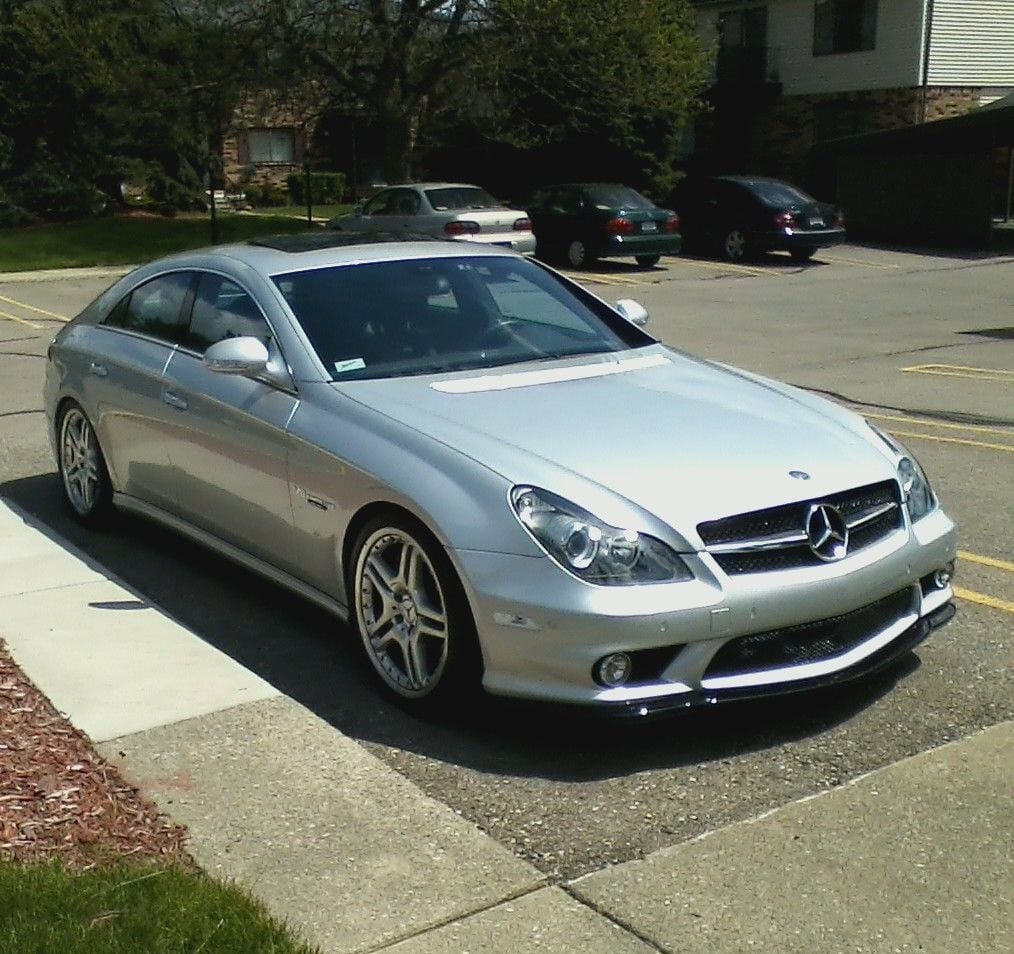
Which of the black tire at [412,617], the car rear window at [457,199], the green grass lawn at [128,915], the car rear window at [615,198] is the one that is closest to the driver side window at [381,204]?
the car rear window at [457,199]

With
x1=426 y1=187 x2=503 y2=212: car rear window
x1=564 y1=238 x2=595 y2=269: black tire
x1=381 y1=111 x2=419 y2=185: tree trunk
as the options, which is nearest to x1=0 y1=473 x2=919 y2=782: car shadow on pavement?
x1=426 y1=187 x2=503 y2=212: car rear window

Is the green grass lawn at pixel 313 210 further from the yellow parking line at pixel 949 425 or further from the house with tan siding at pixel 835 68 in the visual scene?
the yellow parking line at pixel 949 425

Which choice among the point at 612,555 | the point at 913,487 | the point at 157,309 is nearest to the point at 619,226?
the point at 157,309

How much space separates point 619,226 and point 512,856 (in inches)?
896

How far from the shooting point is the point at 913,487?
5.11 meters

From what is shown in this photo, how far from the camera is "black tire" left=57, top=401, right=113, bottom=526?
7.15m

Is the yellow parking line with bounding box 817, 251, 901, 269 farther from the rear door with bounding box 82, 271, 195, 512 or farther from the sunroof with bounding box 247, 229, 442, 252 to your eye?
the rear door with bounding box 82, 271, 195, 512

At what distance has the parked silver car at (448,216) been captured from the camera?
23406 mm

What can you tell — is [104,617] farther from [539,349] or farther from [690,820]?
[690,820]

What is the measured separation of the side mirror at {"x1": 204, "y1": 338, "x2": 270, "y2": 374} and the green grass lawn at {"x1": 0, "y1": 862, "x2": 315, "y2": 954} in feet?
7.47

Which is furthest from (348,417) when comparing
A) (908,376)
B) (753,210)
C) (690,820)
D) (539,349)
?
(753,210)

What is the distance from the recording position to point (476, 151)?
39.1 metres

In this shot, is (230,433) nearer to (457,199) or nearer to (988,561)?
(988,561)

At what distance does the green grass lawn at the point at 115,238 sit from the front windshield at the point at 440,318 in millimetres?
22003
